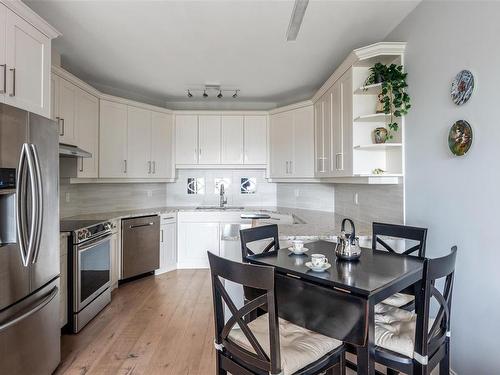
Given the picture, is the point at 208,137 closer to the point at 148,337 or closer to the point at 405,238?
the point at 148,337

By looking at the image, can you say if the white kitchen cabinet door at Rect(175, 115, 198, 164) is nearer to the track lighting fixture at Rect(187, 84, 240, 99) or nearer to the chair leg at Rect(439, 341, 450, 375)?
the track lighting fixture at Rect(187, 84, 240, 99)

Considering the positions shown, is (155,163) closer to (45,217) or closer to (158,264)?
(158,264)

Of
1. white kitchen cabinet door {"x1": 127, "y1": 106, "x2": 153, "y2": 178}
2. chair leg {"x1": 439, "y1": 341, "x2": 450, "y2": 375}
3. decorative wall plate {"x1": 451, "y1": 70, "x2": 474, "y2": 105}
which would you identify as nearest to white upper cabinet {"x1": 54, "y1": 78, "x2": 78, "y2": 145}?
white kitchen cabinet door {"x1": 127, "y1": 106, "x2": 153, "y2": 178}

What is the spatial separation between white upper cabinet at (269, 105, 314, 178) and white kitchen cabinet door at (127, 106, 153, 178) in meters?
1.85

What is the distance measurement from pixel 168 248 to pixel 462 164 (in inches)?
142

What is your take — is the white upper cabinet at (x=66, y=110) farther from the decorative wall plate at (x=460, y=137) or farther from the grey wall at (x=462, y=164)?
the decorative wall plate at (x=460, y=137)

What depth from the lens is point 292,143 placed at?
4.26 m

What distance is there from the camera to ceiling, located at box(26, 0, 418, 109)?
2.28 meters

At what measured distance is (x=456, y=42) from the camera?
6.19ft

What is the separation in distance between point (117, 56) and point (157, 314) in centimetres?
274

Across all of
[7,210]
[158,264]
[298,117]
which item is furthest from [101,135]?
[298,117]

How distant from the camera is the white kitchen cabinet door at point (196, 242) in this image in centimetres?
432

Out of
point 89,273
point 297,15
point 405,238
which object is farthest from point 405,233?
point 89,273

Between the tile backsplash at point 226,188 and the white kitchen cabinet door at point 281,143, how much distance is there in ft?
1.49
